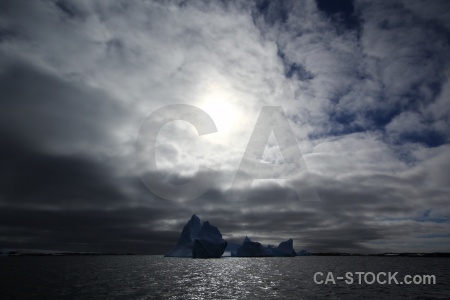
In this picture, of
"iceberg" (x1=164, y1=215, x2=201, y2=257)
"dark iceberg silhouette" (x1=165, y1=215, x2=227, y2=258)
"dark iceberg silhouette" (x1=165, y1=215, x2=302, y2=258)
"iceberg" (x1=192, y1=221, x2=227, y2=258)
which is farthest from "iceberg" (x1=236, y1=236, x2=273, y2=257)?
"iceberg" (x1=192, y1=221, x2=227, y2=258)

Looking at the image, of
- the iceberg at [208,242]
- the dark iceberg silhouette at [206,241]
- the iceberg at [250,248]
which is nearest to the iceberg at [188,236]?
the dark iceberg silhouette at [206,241]

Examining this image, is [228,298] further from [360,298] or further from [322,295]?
[360,298]

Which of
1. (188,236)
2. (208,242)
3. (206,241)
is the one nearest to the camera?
(206,241)

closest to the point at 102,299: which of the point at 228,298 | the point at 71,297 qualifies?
the point at 71,297

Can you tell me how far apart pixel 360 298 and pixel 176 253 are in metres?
156

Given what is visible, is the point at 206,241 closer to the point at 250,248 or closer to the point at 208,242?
the point at 208,242

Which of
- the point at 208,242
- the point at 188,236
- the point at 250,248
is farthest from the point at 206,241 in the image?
the point at 250,248

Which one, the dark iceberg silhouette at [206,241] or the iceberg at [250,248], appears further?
the iceberg at [250,248]

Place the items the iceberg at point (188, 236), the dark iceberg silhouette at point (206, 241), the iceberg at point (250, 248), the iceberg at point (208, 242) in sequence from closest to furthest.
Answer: the iceberg at point (208, 242) → the dark iceberg silhouette at point (206, 241) → the iceberg at point (188, 236) → the iceberg at point (250, 248)

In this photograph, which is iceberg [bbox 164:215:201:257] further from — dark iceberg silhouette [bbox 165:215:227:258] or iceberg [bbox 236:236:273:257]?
iceberg [bbox 236:236:273:257]

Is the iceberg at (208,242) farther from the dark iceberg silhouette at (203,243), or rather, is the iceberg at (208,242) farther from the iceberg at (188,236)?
the iceberg at (188,236)

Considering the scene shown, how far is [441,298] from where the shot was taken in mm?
27922

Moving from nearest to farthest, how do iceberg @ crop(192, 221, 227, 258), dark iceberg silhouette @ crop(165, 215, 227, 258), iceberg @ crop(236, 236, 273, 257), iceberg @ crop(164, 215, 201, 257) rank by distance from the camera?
1. iceberg @ crop(192, 221, 227, 258)
2. dark iceberg silhouette @ crop(165, 215, 227, 258)
3. iceberg @ crop(164, 215, 201, 257)
4. iceberg @ crop(236, 236, 273, 257)

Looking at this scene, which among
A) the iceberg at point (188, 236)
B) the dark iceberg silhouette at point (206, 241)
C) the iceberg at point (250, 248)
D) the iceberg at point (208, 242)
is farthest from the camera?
the iceberg at point (250, 248)
